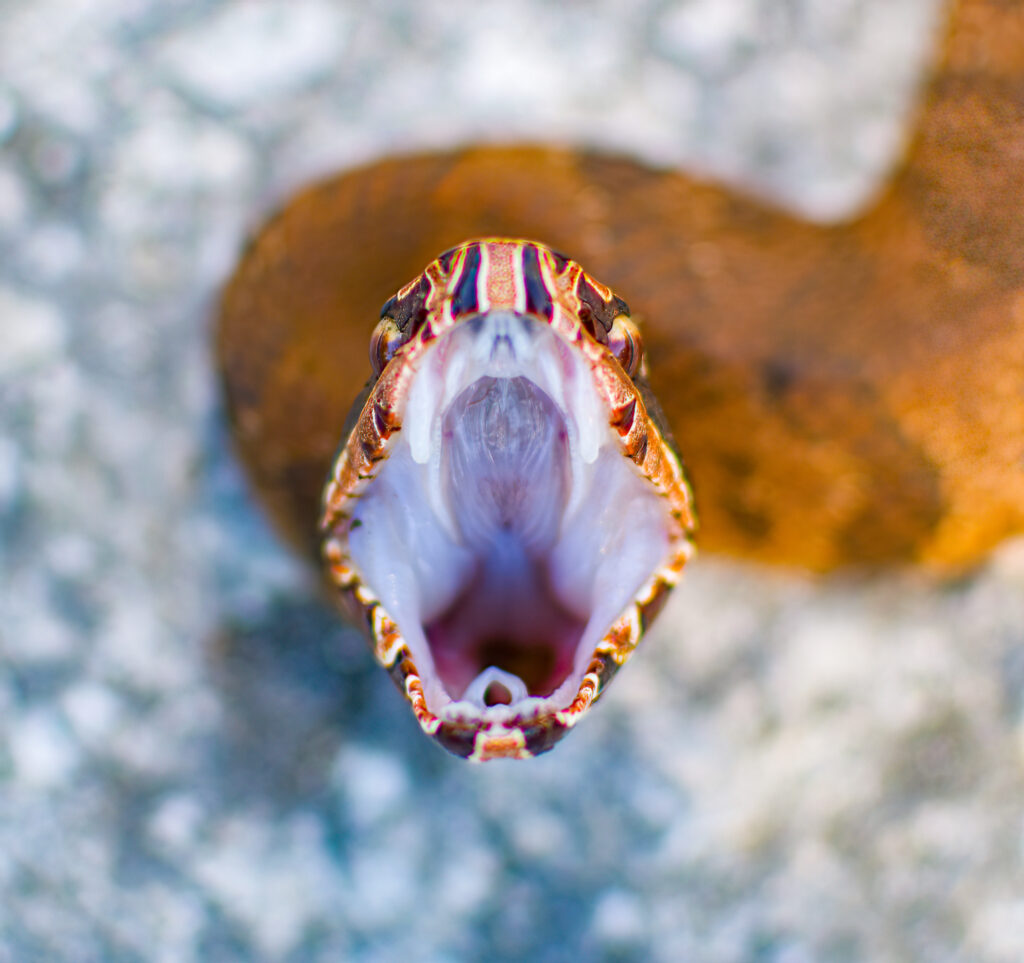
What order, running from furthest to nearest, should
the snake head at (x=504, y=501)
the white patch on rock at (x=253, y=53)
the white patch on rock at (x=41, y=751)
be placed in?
the white patch on rock at (x=253, y=53), the white patch on rock at (x=41, y=751), the snake head at (x=504, y=501)

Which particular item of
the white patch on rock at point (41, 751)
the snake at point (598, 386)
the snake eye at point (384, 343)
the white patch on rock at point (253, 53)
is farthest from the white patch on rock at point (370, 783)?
the white patch on rock at point (253, 53)

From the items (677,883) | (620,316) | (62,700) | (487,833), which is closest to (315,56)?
(620,316)

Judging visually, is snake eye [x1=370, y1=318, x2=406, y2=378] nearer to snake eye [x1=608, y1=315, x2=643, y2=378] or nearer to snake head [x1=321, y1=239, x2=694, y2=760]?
A: snake head [x1=321, y1=239, x2=694, y2=760]

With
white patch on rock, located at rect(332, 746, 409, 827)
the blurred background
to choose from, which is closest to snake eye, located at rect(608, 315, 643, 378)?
the blurred background

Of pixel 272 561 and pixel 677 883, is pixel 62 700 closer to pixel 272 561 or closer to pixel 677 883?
pixel 272 561

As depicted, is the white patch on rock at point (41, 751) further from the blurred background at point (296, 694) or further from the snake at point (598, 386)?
the snake at point (598, 386)

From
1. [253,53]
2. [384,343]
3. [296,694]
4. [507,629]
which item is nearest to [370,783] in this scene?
[296,694]

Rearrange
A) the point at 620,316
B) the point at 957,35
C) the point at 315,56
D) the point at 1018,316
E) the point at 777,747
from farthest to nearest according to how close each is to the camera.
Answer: the point at 315,56, the point at 777,747, the point at 957,35, the point at 1018,316, the point at 620,316
